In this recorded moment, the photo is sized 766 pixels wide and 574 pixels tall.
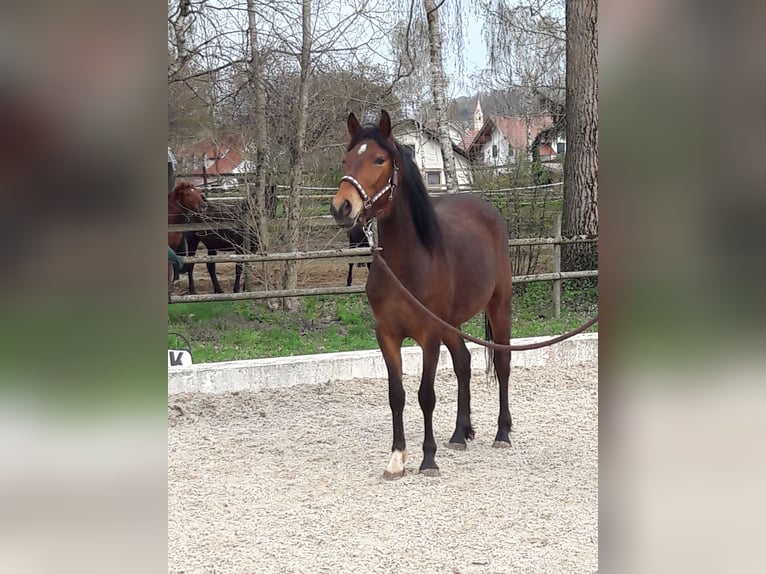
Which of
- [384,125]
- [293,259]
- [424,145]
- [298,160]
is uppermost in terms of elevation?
[424,145]

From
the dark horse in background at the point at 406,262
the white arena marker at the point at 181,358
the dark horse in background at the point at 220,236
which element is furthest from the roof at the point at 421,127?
the dark horse in background at the point at 406,262

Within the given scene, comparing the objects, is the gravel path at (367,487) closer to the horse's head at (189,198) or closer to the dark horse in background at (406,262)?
the dark horse in background at (406,262)

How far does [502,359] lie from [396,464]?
119cm

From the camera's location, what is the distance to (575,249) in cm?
950

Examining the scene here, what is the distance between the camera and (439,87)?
9734 millimetres

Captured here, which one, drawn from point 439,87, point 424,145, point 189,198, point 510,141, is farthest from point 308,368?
point 510,141

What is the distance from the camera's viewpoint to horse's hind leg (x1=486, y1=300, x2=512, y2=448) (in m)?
5.05

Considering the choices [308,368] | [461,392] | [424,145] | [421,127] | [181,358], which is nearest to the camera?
[461,392]

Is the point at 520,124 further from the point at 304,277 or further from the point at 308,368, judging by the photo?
the point at 308,368

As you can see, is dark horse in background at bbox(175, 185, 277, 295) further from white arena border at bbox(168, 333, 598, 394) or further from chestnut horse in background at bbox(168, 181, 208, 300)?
white arena border at bbox(168, 333, 598, 394)
